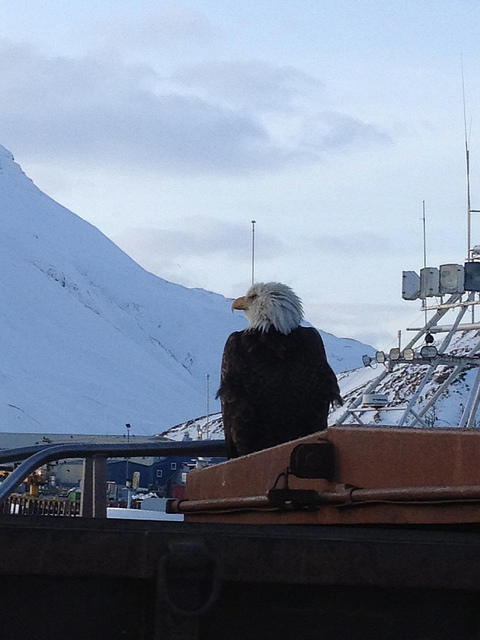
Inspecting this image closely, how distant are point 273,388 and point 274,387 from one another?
0.01 metres

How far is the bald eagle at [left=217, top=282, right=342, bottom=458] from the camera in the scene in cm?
861

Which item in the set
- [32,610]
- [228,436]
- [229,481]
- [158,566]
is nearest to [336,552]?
[158,566]

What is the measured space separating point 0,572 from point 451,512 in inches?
33.9

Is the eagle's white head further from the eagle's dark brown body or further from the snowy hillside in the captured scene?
the snowy hillside

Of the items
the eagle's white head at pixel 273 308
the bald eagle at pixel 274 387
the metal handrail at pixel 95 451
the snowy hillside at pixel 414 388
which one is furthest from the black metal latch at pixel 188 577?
the snowy hillside at pixel 414 388

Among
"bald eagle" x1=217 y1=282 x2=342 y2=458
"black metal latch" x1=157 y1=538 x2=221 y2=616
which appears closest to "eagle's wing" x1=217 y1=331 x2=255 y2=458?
"bald eagle" x1=217 y1=282 x2=342 y2=458

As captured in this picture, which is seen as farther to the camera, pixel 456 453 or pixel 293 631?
pixel 456 453

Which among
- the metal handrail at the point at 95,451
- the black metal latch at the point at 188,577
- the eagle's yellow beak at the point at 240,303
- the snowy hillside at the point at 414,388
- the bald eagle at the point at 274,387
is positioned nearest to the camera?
the black metal latch at the point at 188,577

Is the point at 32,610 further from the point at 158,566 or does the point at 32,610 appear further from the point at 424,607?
the point at 424,607

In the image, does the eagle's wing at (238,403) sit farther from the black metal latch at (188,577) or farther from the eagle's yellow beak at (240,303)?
the black metal latch at (188,577)

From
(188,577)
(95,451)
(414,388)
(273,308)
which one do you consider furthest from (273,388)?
(414,388)

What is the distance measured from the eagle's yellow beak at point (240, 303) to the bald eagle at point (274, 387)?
0.75 m

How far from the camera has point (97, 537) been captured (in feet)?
6.77

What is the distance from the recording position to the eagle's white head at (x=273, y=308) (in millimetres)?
8906
